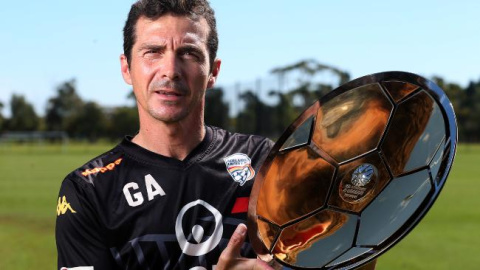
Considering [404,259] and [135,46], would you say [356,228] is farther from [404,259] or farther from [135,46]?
[404,259]

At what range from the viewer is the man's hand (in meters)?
1.91

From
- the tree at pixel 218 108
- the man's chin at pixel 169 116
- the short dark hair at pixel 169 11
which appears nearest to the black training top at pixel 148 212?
the man's chin at pixel 169 116

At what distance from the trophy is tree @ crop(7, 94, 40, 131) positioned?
271 feet

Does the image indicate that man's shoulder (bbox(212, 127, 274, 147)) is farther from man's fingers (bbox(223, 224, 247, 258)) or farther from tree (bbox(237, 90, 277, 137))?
tree (bbox(237, 90, 277, 137))

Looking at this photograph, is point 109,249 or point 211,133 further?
point 211,133

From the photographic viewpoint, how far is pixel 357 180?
2066 millimetres

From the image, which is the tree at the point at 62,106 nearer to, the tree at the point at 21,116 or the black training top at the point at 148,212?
the tree at the point at 21,116

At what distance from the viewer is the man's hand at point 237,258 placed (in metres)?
1.91

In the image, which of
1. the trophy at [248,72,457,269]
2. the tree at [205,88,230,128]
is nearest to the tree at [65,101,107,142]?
the tree at [205,88,230,128]

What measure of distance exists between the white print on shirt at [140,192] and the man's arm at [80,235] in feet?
0.45

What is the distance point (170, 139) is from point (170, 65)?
0.33 meters

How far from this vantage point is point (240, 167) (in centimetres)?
247

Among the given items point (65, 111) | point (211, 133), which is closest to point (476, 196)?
point (211, 133)

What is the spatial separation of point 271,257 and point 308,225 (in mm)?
172
